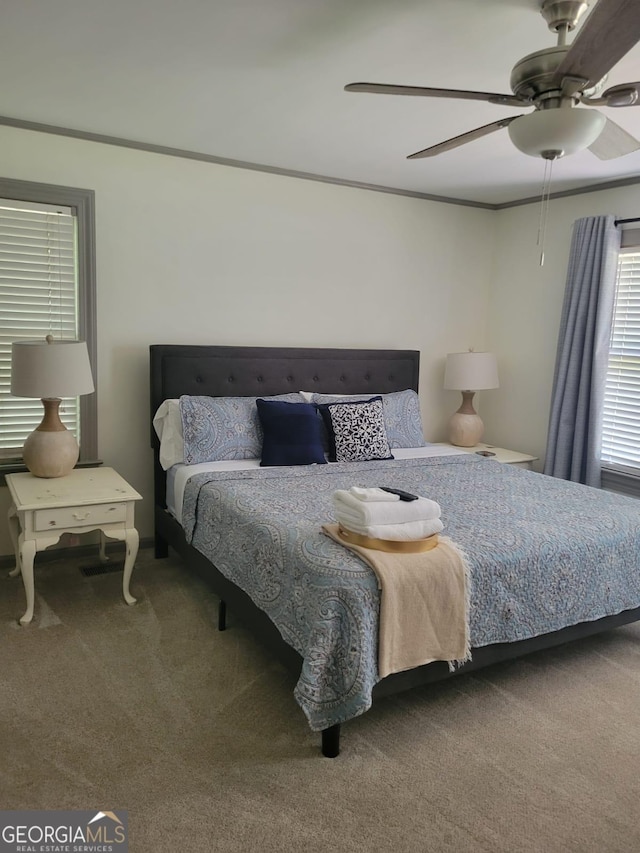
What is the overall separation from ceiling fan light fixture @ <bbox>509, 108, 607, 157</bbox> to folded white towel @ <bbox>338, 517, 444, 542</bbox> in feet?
4.38

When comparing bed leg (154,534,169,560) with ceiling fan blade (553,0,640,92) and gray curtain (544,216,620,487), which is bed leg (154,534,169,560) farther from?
ceiling fan blade (553,0,640,92)

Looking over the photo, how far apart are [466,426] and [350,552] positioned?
2.80 meters

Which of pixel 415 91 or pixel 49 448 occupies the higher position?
pixel 415 91

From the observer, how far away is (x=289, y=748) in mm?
2184

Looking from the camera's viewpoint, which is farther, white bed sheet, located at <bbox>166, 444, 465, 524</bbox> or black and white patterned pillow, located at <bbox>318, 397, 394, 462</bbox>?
black and white patterned pillow, located at <bbox>318, 397, 394, 462</bbox>

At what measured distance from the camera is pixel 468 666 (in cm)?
238

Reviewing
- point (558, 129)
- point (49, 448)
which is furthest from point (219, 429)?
point (558, 129)

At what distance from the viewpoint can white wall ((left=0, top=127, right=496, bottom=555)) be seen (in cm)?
373

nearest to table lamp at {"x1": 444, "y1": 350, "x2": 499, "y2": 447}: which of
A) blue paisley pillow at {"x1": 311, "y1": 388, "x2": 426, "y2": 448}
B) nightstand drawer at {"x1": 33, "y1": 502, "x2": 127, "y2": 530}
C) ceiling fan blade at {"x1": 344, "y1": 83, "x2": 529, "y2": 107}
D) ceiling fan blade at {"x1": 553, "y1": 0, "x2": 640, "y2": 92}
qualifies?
blue paisley pillow at {"x1": 311, "y1": 388, "x2": 426, "y2": 448}

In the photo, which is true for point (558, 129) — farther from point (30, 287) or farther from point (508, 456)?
point (508, 456)

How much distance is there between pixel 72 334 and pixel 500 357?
3.30 metres

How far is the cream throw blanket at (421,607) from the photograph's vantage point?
83.4 inches

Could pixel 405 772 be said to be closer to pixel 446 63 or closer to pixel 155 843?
pixel 155 843

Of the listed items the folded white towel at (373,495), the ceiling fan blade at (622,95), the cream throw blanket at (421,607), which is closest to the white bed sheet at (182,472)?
the folded white towel at (373,495)
